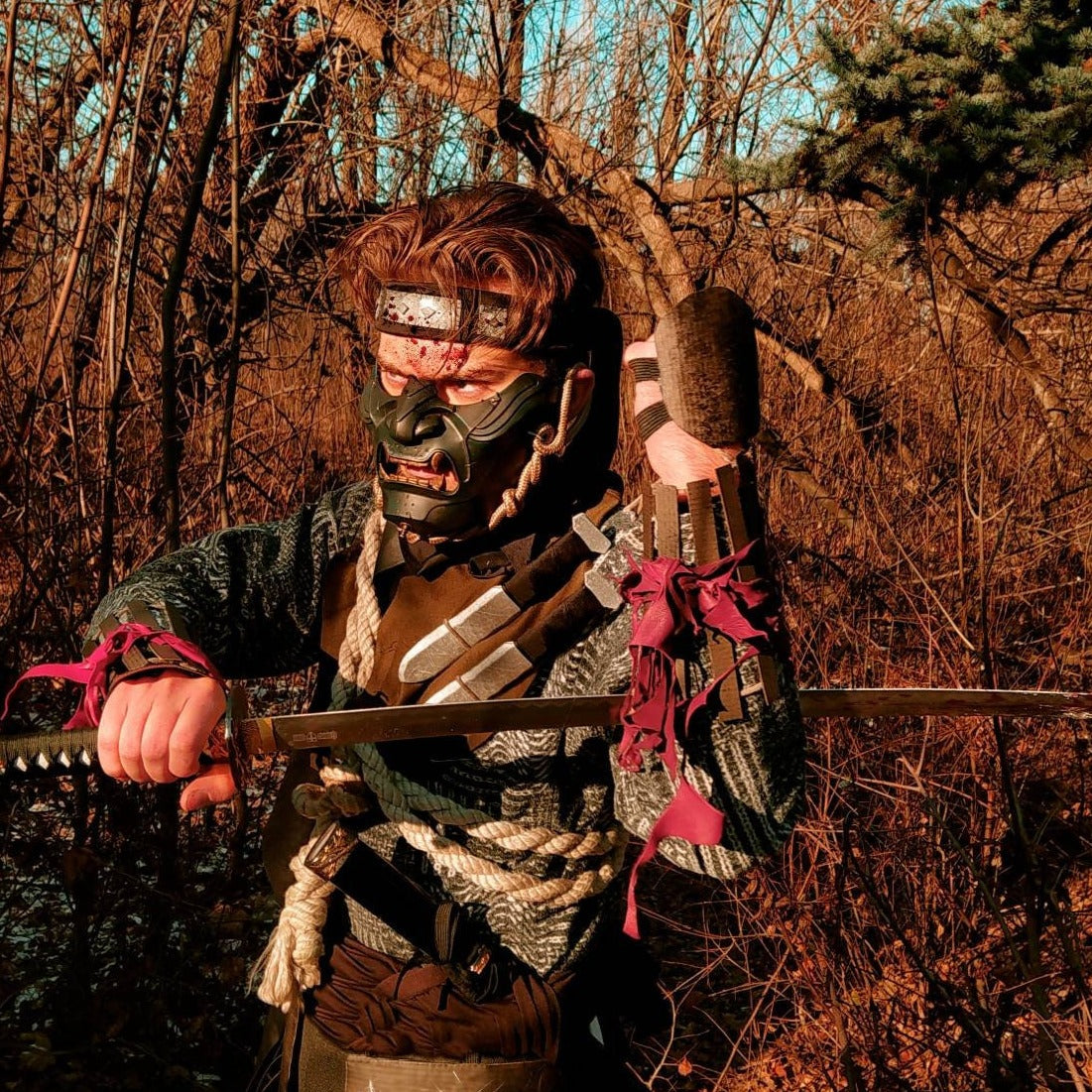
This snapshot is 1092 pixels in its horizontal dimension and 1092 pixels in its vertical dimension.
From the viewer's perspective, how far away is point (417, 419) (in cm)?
161

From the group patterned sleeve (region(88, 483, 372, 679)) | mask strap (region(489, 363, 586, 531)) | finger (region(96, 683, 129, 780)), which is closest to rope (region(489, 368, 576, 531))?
mask strap (region(489, 363, 586, 531))

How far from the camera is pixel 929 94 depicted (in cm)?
395

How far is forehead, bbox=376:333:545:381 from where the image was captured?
1.62m

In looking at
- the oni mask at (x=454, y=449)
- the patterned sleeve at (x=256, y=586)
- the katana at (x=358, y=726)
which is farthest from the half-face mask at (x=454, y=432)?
the katana at (x=358, y=726)

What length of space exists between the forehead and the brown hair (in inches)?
0.8

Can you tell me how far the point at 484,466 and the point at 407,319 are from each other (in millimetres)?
268

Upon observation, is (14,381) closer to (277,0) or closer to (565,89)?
(277,0)

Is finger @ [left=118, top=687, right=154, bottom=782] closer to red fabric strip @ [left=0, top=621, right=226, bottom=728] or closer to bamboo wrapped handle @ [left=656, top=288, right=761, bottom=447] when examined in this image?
red fabric strip @ [left=0, top=621, right=226, bottom=728]

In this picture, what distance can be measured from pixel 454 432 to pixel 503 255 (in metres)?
0.29

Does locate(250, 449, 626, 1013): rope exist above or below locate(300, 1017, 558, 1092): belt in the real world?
above

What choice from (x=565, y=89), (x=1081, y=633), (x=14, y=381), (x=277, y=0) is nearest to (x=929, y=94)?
Result: (x=565, y=89)

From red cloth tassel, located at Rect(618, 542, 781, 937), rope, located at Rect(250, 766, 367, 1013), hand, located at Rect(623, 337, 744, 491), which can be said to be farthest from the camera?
rope, located at Rect(250, 766, 367, 1013)

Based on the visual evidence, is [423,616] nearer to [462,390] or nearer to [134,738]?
[462,390]

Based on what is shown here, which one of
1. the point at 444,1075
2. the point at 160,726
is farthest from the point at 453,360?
the point at 444,1075
